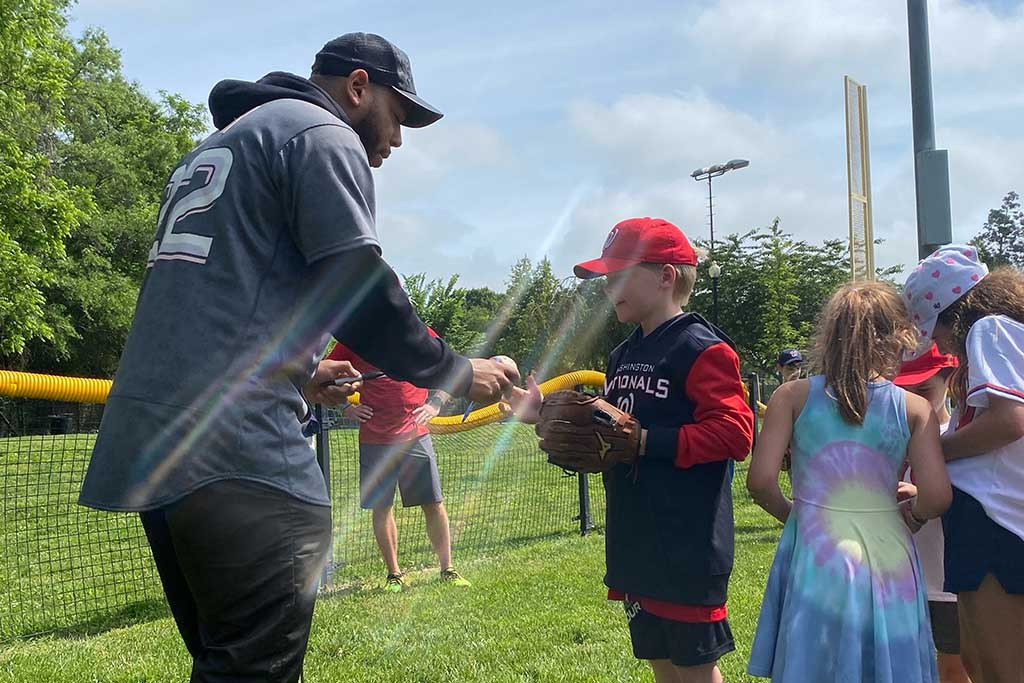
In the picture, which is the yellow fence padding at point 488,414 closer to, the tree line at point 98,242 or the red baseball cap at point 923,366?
the red baseball cap at point 923,366

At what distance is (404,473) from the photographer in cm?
627

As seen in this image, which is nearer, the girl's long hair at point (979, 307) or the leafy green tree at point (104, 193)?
the girl's long hair at point (979, 307)

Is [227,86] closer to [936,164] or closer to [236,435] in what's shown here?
[236,435]

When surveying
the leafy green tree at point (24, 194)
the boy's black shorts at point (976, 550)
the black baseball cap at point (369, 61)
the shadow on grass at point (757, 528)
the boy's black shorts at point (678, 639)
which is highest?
the leafy green tree at point (24, 194)

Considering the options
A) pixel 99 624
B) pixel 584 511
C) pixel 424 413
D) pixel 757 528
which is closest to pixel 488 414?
pixel 424 413

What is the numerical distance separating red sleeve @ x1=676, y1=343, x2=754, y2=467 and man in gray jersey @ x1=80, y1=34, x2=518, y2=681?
1.06 metres

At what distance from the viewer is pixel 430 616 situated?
208 inches

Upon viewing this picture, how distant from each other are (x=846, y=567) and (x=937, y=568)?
1071 mm

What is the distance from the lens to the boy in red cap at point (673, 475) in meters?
2.82

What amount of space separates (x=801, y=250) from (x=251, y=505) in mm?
45001

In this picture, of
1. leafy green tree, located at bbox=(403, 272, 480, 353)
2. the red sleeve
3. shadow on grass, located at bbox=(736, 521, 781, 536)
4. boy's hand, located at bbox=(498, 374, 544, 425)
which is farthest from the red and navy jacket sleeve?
leafy green tree, located at bbox=(403, 272, 480, 353)

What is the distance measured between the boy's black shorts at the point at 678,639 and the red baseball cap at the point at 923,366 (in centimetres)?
127

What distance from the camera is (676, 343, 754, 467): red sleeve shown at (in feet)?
9.25

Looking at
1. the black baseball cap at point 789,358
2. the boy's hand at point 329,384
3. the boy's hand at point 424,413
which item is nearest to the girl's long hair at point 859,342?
the boy's hand at point 329,384
